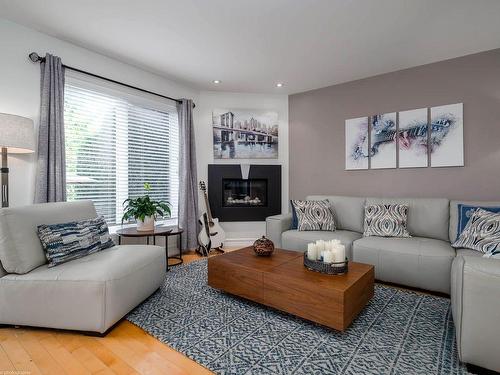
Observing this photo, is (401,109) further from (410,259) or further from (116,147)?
(116,147)

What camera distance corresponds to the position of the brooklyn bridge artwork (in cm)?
430

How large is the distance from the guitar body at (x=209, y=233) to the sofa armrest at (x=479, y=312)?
9.83ft

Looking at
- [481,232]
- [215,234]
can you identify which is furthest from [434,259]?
[215,234]

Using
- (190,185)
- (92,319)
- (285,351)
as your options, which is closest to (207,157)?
(190,185)

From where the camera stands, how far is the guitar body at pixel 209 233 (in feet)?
12.7

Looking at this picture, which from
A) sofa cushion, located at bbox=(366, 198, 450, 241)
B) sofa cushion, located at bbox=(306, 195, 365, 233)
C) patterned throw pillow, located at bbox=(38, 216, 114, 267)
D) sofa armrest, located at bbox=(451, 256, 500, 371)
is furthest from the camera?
sofa cushion, located at bbox=(306, 195, 365, 233)

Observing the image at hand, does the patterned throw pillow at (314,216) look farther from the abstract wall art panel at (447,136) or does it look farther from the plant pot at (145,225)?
the plant pot at (145,225)

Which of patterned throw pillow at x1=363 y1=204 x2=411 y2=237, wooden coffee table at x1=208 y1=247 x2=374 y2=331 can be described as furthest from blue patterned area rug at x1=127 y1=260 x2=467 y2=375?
patterned throw pillow at x1=363 y1=204 x2=411 y2=237

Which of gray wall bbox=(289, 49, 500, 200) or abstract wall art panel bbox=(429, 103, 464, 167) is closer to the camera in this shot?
gray wall bbox=(289, 49, 500, 200)

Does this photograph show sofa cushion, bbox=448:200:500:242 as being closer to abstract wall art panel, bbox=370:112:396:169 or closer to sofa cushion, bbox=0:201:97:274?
abstract wall art panel, bbox=370:112:396:169

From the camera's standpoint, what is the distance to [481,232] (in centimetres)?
238

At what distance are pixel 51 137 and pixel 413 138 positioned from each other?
4.00 m

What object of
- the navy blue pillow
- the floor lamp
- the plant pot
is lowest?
the plant pot

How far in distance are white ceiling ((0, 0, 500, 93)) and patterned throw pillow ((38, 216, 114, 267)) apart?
181 centimetres
